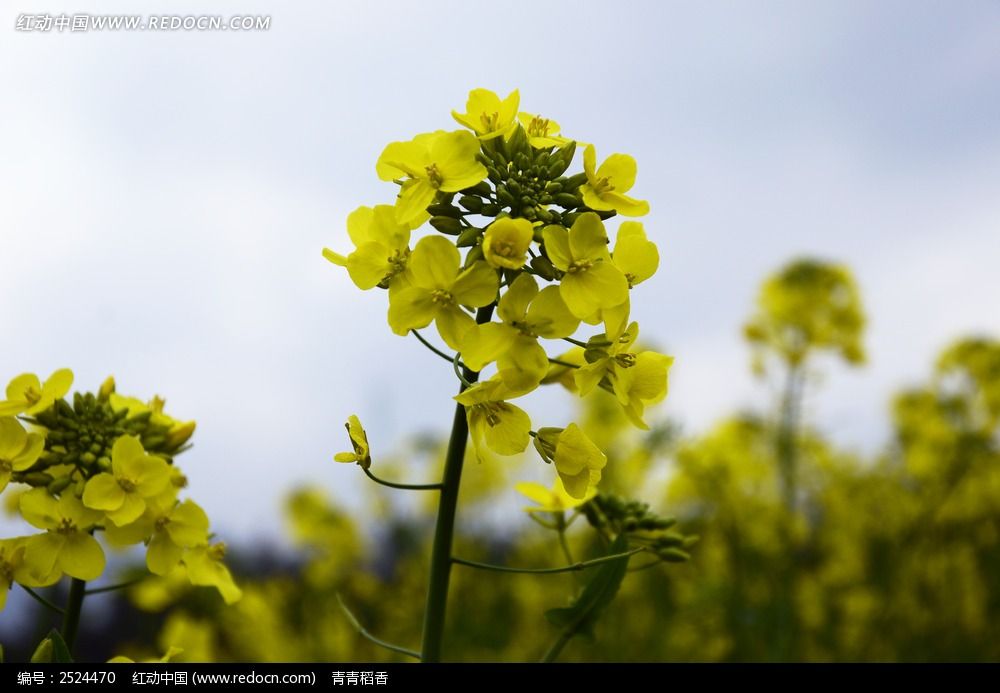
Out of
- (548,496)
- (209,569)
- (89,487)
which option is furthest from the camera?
(548,496)

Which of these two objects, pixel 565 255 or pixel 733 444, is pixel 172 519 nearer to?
pixel 565 255

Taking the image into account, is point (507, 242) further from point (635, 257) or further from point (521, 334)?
point (635, 257)

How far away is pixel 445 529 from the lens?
67.9 inches

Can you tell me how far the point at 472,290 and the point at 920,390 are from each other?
318 inches

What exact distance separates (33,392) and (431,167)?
3.61 feet

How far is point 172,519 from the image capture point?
2.08 meters

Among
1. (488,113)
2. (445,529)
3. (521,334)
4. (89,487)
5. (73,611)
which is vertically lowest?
(73,611)

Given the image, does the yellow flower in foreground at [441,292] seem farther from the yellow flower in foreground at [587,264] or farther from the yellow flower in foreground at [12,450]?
the yellow flower in foreground at [12,450]

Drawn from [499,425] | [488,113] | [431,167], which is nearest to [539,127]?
[488,113]

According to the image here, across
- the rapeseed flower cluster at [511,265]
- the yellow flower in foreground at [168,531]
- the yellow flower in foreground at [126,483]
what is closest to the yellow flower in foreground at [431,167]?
the rapeseed flower cluster at [511,265]

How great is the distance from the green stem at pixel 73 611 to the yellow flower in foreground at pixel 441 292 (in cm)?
105

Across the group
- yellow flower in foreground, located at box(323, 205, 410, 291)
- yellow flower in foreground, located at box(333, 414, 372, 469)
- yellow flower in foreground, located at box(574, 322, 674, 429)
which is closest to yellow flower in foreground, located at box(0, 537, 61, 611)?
yellow flower in foreground, located at box(333, 414, 372, 469)
